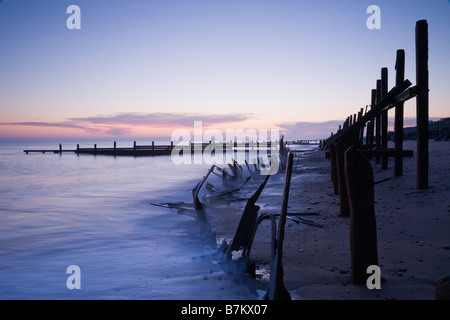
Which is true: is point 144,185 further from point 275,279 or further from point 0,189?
point 275,279

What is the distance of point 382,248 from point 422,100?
4.48 m

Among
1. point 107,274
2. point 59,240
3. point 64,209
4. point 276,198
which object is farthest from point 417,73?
point 64,209

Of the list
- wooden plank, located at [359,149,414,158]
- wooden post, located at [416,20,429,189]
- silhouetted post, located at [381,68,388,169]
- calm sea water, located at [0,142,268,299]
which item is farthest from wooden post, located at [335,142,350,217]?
silhouetted post, located at [381,68,388,169]

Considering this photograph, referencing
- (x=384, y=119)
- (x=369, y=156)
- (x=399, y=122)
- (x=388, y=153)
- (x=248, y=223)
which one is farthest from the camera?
(x=384, y=119)

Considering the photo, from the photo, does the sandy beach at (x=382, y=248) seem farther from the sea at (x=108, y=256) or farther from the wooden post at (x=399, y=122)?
the wooden post at (x=399, y=122)

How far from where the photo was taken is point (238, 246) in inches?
171

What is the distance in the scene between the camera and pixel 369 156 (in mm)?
7590

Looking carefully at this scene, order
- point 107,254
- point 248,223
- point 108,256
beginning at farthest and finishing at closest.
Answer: point 107,254
point 108,256
point 248,223

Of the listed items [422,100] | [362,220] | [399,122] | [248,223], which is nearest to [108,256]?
[248,223]

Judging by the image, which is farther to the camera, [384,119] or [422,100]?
[384,119]

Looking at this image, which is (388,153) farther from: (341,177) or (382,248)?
(382,248)

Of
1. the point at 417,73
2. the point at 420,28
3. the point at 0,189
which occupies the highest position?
the point at 420,28

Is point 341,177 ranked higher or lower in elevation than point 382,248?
higher
